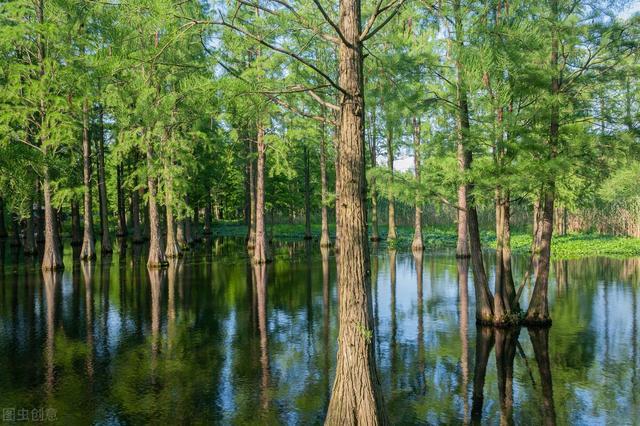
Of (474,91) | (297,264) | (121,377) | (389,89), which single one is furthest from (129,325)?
(297,264)

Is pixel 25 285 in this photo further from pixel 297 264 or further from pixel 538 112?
pixel 538 112

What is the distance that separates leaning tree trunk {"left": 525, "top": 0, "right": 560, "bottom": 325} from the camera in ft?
41.7

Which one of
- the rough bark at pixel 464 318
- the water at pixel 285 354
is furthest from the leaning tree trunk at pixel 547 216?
the rough bark at pixel 464 318

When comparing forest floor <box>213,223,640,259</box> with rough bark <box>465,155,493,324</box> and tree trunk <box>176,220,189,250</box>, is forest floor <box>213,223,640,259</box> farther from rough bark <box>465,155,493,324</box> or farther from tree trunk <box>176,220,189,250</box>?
rough bark <box>465,155,493,324</box>

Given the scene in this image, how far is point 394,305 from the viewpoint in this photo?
1739 cm

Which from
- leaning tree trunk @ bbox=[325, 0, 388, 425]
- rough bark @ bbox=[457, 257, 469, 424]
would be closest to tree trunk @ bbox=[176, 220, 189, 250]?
rough bark @ bbox=[457, 257, 469, 424]

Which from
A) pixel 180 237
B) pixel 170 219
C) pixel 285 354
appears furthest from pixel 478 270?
pixel 180 237

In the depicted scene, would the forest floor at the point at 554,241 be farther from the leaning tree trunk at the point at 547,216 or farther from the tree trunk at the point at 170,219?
the leaning tree trunk at the point at 547,216

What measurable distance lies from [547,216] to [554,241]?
28.5m

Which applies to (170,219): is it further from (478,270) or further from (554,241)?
(554,241)

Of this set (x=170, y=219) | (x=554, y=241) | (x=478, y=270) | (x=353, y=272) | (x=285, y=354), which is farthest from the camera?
(x=554, y=241)

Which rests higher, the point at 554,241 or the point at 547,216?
the point at 547,216

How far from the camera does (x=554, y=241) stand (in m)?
39.9

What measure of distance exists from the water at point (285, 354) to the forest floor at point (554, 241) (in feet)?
39.2
